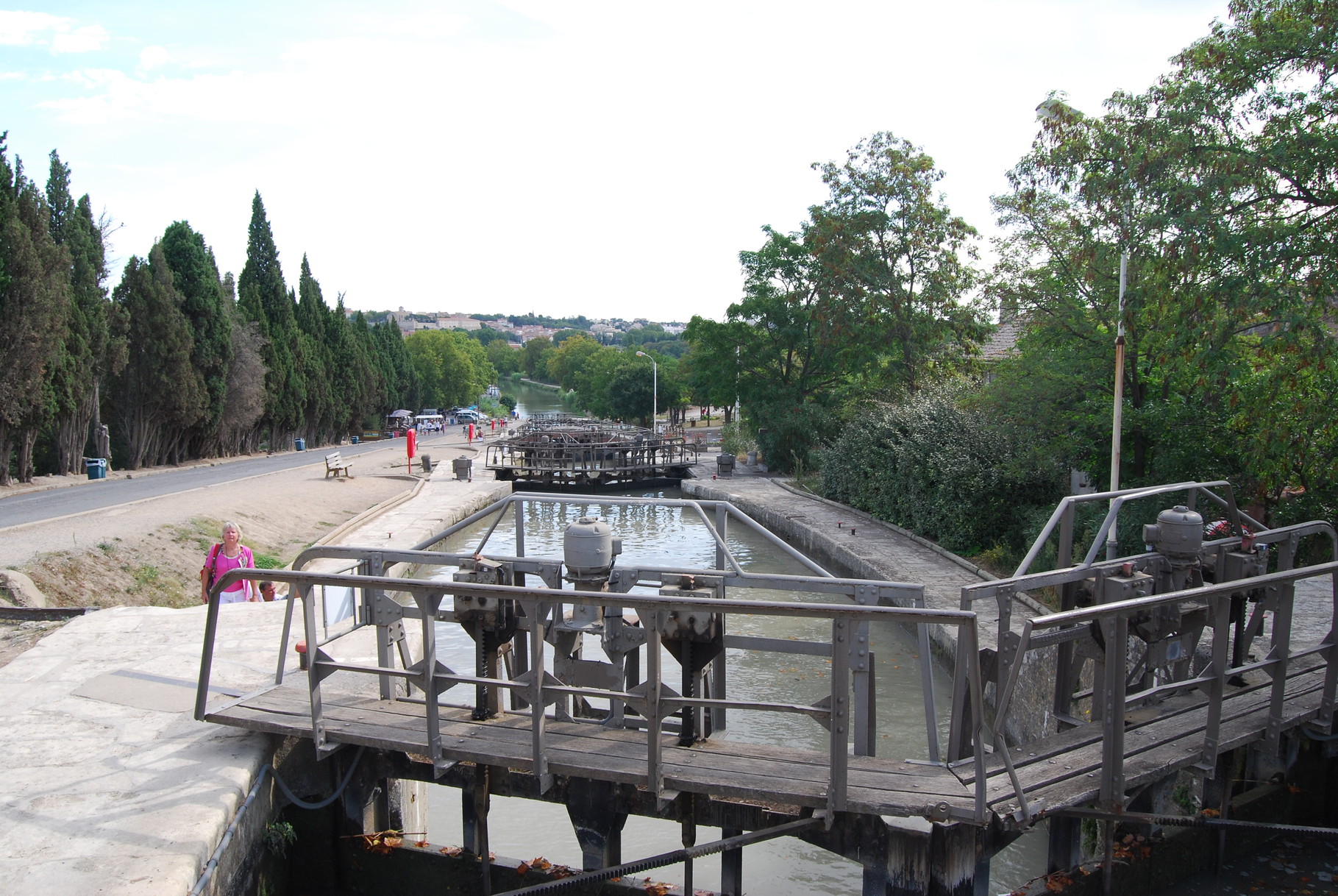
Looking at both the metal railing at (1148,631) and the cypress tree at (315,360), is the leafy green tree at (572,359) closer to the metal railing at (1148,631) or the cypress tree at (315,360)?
the cypress tree at (315,360)

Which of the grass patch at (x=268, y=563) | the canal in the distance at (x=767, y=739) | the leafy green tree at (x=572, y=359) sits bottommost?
the canal in the distance at (x=767, y=739)

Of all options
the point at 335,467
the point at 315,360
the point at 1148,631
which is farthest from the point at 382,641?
the point at 315,360

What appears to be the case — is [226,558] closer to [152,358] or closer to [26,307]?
[26,307]

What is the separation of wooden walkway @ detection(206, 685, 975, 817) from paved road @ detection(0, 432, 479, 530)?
13.3 meters

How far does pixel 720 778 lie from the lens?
451 cm

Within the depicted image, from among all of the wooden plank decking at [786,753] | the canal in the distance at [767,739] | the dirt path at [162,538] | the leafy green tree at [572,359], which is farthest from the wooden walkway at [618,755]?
the leafy green tree at [572,359]

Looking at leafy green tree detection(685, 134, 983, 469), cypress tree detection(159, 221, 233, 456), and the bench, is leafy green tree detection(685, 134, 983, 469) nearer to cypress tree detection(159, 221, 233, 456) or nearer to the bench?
the bench

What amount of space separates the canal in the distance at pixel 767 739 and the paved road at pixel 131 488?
A: 760cm

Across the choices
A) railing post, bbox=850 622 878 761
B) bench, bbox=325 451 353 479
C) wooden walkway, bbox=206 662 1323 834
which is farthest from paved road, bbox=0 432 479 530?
railing post, bbox=850 622 878 761

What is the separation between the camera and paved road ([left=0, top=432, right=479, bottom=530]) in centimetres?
1792

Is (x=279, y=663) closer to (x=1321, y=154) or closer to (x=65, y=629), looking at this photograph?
(x=65, y=629)

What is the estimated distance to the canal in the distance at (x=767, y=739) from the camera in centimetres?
678

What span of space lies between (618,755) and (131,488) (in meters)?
22.5

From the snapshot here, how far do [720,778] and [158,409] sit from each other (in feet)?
104
